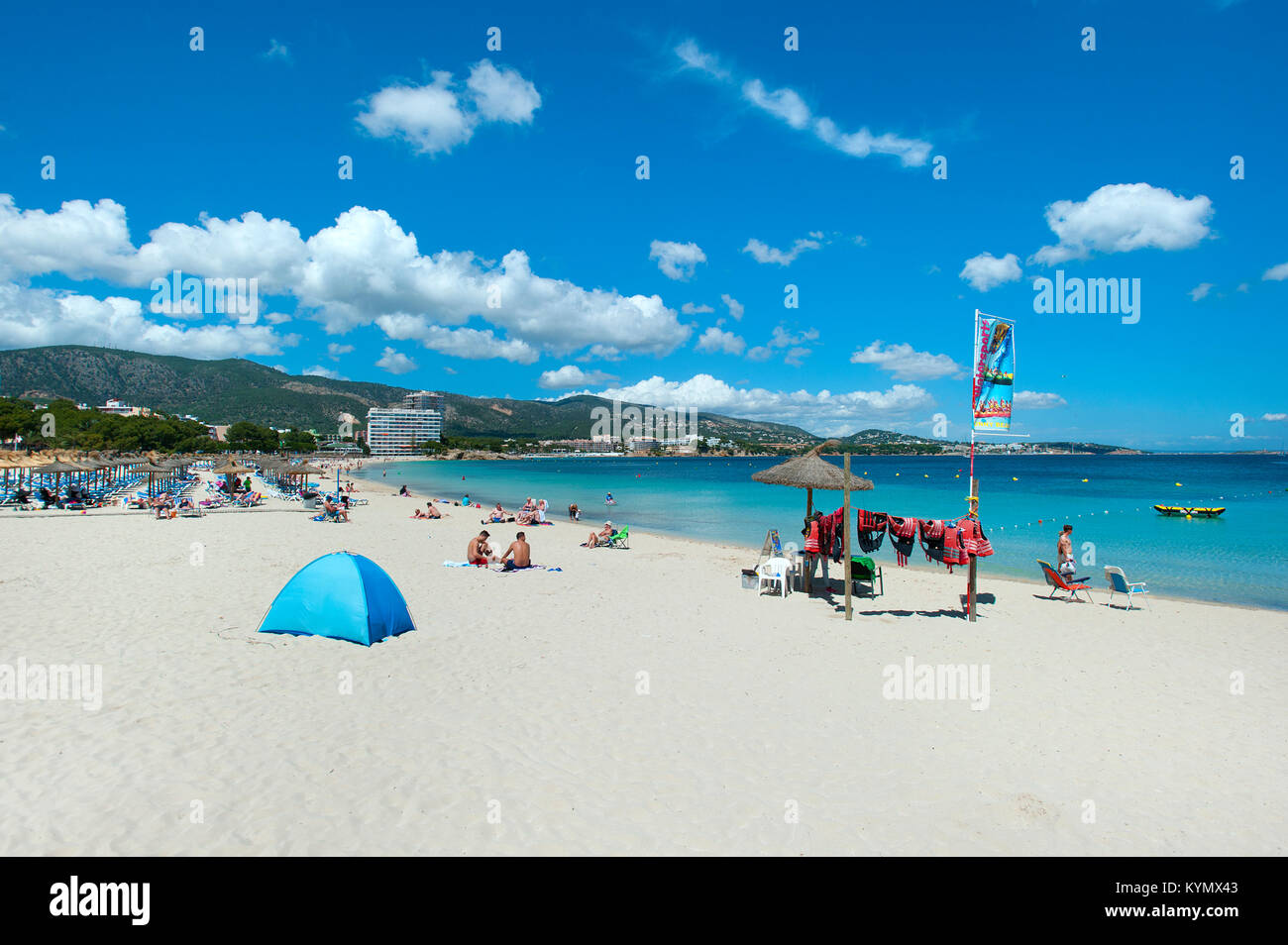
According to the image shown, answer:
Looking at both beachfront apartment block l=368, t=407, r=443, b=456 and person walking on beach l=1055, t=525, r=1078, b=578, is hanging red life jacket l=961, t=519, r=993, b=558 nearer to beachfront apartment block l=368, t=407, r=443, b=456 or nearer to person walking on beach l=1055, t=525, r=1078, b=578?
person walking on beach l=1055, t=525, r=1078, b=578

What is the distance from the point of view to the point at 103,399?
159875 millimetres

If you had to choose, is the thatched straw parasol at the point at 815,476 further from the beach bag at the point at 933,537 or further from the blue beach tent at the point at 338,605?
the blue beach tent at the point at 338,605

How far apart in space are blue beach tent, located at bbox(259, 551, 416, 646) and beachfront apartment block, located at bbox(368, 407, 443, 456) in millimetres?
181413

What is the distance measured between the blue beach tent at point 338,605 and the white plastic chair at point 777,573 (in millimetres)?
6278

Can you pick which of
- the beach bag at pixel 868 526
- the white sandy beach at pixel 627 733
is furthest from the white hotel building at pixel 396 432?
the beach bag at pixel 868 526

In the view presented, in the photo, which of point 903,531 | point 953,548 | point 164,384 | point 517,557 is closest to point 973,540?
point 953,548

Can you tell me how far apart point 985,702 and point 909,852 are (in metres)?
3.09

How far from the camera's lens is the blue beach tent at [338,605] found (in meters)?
7.45

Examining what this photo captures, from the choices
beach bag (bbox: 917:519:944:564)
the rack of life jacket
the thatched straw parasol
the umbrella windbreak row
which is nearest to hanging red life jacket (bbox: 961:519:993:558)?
the rack of life jacket

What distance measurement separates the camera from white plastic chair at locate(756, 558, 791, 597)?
35.9 ft

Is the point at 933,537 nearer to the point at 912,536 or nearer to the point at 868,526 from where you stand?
the point at 912,536
